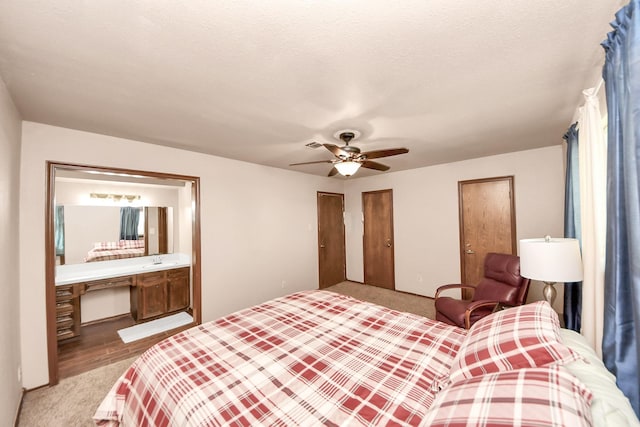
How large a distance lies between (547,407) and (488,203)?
3757 mm

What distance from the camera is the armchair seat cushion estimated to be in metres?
2.69

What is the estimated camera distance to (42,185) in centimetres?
233

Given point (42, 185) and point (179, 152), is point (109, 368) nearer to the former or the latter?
point (42, 185)

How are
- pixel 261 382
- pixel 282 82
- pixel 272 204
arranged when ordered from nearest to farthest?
1. pixel 261 382
2. pixel 282 82
3. pixel 272 204

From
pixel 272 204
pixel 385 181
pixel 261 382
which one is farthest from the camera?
pixel 385 181

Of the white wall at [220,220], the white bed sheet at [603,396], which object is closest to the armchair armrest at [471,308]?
the white bed sheet at [603,396]

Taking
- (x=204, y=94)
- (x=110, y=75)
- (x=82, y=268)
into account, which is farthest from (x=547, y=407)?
(x=82, y=268)

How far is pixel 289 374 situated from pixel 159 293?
10.8 ft

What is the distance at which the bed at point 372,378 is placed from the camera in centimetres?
90

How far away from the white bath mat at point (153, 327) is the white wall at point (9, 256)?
3.82 feet

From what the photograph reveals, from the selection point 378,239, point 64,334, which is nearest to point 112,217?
point 64,334

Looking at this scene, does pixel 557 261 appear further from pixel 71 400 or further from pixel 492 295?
pixel 71 400

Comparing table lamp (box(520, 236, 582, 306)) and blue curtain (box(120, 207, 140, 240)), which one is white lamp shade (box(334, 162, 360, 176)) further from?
blue curtain (box(120, 207, 140, 240))

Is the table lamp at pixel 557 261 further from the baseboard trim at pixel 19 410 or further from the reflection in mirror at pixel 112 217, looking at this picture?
the reflection in mirror at pixel 112 217
